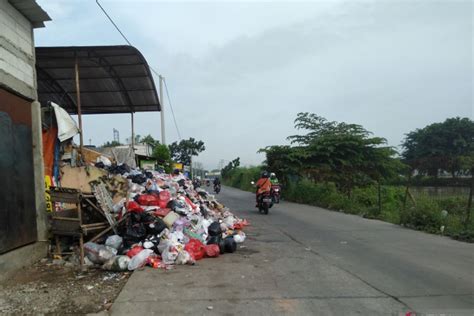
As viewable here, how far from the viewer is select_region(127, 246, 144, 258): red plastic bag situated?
652 cm

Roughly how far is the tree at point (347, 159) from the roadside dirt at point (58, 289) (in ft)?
55.6

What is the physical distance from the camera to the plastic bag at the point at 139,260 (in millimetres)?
6184

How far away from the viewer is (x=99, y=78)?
13398 millimetres

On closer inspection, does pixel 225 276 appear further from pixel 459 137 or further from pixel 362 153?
pixel 459 137

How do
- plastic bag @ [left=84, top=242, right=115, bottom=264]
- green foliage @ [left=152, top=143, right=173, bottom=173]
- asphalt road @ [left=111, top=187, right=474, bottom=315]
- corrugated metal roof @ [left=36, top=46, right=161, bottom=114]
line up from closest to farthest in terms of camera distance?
1. asphalt road @ [left=111, top=187, right=474, bottom=315]
2. plastic bag @ [left=84, top=242, right=115, bottom=264]
3. corrugated metal roof @ [left=36, top=46, right=161, bottom=114]
4. green foliage @ [left=152, top=143, right=173, bottom=173]

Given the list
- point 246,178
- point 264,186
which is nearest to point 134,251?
point 264,186

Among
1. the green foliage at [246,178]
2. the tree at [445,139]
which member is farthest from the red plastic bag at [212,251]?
the tree at [445,139]

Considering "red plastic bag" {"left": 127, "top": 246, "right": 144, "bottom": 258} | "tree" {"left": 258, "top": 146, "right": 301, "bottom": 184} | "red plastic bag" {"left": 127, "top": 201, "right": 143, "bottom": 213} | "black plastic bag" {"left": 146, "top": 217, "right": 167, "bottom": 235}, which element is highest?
"tree" {"left": 258, "top": 146, "right": 301, "bottom": 184}

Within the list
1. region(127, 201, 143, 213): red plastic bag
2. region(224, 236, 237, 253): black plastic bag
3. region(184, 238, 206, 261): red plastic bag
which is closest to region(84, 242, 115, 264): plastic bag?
region(127, 201, 143, 213): red plastic bag

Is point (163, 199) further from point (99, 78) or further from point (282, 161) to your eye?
point (282, 161)

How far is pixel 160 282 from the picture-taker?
5.46 metres

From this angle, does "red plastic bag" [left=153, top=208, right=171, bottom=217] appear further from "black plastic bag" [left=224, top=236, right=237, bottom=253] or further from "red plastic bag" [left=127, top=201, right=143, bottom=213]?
"black plastic bag" [left=224, top=236, right=237, bottom=253]

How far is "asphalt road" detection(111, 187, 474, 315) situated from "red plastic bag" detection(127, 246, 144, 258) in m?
0.48

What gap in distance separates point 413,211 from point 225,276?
309 inches
